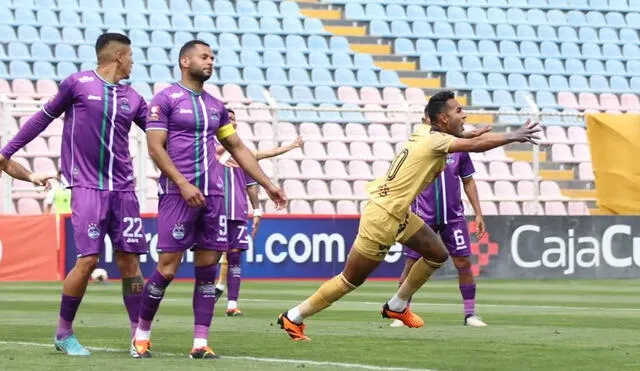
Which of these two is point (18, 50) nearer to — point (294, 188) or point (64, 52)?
point (64, 52)

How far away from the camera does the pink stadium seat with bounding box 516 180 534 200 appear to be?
27.1 m

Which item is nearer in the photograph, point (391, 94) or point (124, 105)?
point (124, 105)

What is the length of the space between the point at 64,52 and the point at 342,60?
6.70 m

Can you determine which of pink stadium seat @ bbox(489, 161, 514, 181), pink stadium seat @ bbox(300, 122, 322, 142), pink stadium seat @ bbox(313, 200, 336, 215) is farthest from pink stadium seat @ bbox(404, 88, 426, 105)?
pink stadium seat @ bbox(313, 200, 336, 215)

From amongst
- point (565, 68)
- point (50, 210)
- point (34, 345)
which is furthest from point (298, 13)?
point (34, 345)

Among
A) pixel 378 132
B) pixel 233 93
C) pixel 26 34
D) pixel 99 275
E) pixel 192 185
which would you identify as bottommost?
pixel 99 275

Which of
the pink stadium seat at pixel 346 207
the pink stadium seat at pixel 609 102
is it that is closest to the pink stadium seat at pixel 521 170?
the pink stadium seat at pixel 346 207

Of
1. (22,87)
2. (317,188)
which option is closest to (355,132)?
(317,188)

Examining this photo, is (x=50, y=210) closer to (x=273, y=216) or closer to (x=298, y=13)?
(x=273, y=216)

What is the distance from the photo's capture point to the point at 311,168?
27.7m

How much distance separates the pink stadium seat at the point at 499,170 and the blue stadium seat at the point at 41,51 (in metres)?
9.23

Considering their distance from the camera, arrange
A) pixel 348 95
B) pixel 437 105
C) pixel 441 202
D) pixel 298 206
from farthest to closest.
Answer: pixel 348 95 < pixel 298 206 < pixel 441 202 < pixel 437 105

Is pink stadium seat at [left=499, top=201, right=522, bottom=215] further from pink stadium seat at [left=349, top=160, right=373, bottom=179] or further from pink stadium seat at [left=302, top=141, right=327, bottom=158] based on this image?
pink stadium seat at [left=302, top=141, right=327, bottom=158]

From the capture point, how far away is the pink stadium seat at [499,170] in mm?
28570
